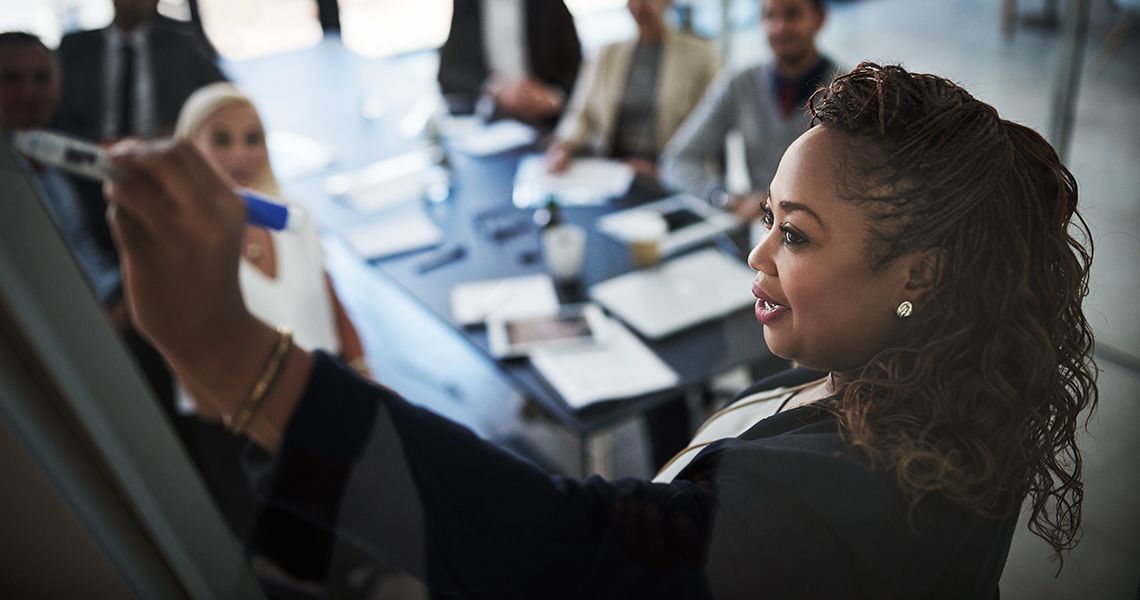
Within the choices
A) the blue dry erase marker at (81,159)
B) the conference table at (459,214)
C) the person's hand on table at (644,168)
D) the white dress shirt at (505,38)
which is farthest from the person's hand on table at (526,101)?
the blue dry erase marker at (81,159)

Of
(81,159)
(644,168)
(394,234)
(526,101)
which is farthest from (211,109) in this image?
(526,101)

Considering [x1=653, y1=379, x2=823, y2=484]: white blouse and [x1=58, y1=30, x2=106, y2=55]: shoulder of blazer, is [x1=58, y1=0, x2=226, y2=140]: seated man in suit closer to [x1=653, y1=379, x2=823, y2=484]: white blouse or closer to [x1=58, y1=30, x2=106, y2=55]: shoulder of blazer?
[x1=58, y1=30, x2=106, y2=55]: shoulder of blazer

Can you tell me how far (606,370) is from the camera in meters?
1.64

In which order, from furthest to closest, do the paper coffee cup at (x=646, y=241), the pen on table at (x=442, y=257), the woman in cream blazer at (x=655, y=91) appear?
the woman in cream blazer at (x=655, y=91) → the pen on table at (x=442, y=257) → the paper coffee cup at (x=646, y=241)

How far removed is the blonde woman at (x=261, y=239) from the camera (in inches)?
26.5

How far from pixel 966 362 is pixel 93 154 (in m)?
0.59

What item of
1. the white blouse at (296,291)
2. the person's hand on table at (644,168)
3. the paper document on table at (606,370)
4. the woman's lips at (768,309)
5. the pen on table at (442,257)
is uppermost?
the woman's lips at (768,309)

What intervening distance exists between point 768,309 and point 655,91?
91.6 inches

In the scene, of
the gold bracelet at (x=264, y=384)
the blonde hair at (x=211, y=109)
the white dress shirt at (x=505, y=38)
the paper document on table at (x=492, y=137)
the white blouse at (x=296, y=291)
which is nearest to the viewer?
the gold bracelet at (x=264, y=384)

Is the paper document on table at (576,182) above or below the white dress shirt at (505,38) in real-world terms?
below

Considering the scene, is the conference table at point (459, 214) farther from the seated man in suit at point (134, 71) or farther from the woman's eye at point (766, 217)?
the woman's eye at point (766, 217)

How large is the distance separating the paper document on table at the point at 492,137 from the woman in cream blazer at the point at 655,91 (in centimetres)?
15

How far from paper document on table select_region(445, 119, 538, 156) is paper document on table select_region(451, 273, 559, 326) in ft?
2.86

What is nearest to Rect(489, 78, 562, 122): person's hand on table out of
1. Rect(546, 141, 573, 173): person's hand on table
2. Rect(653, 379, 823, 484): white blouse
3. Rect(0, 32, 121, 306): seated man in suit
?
Rect(546, 141, 573, 173): person's hand on table
